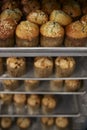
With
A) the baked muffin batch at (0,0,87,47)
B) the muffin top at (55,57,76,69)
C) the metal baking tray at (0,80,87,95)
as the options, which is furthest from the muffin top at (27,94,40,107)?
the baked muffin batch at (0,0,87,47)

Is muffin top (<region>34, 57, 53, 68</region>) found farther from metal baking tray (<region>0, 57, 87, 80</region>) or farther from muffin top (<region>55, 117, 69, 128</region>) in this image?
muffin top (<region>55, 117, 69, 128</region>)

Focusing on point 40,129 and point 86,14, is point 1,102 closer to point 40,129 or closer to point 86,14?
point 40,129

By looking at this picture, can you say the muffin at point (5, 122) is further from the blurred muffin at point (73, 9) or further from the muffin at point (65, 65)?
the blurred muffin at point (73, 9)

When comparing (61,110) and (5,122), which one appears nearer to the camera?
(61,110)

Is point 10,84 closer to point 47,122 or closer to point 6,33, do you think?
point 6,33

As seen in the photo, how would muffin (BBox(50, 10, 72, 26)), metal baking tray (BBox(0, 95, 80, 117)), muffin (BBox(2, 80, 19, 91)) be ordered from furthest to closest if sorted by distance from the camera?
metal baking tray (BBox(0, 95, 80, 117)) → muffin (BBox(2, 80, 19, 91)) → muffin (BBox(50, 10, 72, 26))

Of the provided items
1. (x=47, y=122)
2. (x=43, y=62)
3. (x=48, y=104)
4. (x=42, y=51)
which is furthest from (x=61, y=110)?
(x=42, y=51)
